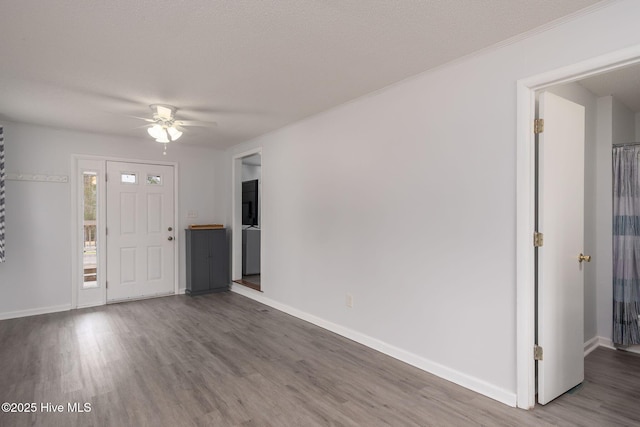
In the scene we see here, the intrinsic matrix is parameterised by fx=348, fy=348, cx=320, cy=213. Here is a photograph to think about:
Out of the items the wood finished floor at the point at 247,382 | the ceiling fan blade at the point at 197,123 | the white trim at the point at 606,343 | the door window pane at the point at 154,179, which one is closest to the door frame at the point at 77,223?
the door window pane at the point at 154,179

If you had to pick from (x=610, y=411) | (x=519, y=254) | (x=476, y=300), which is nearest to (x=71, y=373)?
(x=476, y=300)

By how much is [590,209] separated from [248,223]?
5.33 meters

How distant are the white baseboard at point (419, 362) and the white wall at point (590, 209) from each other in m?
1.55

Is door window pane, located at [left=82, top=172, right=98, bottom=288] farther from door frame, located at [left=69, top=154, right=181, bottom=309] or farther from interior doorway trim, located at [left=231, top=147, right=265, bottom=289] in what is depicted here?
interior doorway trim, located at [left=231, top=147, right=265, bottom=289]

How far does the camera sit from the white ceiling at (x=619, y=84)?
277 cm

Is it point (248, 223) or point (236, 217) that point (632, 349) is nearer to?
point (236, 217)

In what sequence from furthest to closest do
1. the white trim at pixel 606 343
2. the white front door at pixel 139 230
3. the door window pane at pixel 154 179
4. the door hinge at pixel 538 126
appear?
1. the door window pane at pixel 154 179
2. the white front door at pixel 139 230
3. the white trim at pixel 606 343
4. the door hinge at pixel 538 126

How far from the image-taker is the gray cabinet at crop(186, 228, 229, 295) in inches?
213

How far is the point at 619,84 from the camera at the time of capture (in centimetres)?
298

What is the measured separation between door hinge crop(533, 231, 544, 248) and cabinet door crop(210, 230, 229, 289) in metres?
4.51

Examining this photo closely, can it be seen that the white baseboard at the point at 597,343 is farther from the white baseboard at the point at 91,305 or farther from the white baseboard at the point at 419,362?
the white baseboard at the point at 91,305

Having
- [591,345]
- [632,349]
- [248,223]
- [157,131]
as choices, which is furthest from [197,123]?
[632,349]

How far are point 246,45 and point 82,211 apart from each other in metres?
3.81

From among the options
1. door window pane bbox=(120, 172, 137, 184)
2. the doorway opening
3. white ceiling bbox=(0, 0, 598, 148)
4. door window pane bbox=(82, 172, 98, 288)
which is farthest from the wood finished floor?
white ceiling bbox=(0, 0, 598, 148)
